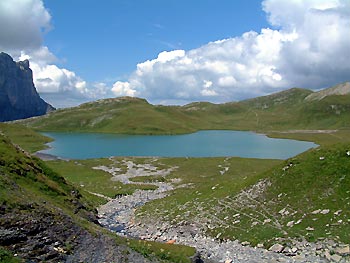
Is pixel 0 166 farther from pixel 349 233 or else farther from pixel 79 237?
pixel 349 233

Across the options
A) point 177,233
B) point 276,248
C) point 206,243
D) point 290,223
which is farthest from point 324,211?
point 177,233

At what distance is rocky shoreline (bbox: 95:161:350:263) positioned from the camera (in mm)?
30828

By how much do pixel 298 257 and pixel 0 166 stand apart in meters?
30.3

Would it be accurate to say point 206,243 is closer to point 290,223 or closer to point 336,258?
point 290,223

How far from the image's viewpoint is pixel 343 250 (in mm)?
30172

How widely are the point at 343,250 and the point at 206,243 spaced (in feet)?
43.3

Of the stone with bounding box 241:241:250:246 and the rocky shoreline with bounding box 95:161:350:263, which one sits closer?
the rocky shoreline with bounding box 95:161:350:263

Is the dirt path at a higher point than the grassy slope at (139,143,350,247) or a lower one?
lower

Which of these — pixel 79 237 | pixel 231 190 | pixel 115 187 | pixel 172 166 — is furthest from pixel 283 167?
pixel 172 166

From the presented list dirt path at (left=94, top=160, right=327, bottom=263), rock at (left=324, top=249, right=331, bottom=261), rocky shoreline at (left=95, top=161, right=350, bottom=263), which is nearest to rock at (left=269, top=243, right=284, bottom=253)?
rocky shoreline at (left=95, top=161, right=350, bottom=263)

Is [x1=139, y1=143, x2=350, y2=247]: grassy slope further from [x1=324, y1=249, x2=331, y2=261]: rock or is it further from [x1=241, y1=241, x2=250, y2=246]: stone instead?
[x1=324, y1=249, x2=331, y2=261]: rock

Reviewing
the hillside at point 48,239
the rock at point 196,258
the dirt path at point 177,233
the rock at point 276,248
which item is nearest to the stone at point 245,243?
the dirt path at point 177,233

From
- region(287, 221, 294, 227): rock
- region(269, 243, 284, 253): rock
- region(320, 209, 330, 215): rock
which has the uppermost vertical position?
region(320, 209, 330, 215): rock

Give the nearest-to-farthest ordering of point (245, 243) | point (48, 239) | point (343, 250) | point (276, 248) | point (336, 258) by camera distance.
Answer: point (48, 239) < point (336, 258) < point (343, 250) < point (276, 248) < point (245, 243)
